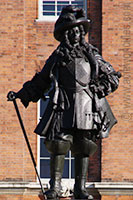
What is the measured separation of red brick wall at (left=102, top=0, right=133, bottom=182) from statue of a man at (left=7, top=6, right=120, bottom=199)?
913 centimetres

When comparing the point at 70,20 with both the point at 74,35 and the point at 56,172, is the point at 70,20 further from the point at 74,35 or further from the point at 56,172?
the point at 56,172

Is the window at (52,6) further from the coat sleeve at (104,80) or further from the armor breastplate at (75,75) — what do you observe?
the armor breastplate at (75,75)

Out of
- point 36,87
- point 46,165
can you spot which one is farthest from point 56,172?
point 46,165

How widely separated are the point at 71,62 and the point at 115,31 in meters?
9.74

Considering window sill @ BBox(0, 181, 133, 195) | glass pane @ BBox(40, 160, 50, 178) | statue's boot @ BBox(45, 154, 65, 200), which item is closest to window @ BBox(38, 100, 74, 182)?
glass pane @ BBox(40, 160, 50, 178)

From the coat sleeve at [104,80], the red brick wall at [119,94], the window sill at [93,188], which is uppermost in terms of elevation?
the coat sleeve at [104,80]

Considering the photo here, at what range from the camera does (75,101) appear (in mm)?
7527

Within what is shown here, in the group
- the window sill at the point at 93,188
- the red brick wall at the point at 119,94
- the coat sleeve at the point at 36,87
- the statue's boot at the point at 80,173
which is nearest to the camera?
the statue's boot at the point at 80,173

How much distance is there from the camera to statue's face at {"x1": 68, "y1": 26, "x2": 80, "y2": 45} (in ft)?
25.3

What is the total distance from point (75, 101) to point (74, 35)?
2.46ft

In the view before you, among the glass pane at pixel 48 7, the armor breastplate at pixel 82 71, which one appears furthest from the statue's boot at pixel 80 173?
the glass pane at pixel 48 7

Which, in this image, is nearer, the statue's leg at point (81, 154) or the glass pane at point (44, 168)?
the statue's leg at point (81, 154)

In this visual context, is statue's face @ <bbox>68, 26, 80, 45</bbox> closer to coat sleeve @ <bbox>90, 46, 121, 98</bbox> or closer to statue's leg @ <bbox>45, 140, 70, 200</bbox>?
coat sleeve @ <bbox>90, 46, 121, 98</bbox>

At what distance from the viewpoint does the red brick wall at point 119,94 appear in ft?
55.2
